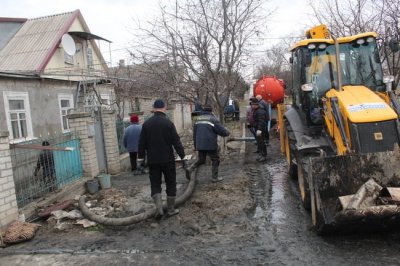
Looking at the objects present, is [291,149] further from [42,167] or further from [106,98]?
[106,98]

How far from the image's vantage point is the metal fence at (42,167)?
699 cm

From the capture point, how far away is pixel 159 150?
5977 millimetres

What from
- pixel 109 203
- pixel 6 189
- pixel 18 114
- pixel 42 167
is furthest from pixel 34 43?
pixel 6 189

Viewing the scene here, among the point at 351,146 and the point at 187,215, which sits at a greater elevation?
the point at 351,146

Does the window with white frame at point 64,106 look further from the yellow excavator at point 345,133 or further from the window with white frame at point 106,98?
the yellow excavator at point 345,133

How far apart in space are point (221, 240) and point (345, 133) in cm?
221

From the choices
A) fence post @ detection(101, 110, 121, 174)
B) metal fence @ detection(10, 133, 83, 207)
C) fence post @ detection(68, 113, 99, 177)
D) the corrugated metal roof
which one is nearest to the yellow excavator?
metal fence @ detection(10, 133, 83, 207)

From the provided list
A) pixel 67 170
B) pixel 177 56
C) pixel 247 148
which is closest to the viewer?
pixel 67 170

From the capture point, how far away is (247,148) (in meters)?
12.5

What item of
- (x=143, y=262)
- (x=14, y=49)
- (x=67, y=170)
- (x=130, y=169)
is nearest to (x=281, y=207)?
(x=143, y=262)

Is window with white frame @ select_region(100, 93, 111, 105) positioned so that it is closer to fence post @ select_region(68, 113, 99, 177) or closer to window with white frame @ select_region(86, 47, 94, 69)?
window with white frame @ select_region(86, 47, 94, 69)

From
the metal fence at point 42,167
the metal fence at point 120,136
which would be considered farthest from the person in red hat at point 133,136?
the metal fence at point 120,136

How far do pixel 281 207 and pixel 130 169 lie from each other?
634 centimetres

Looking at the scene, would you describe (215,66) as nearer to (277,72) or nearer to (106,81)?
(106,81)
